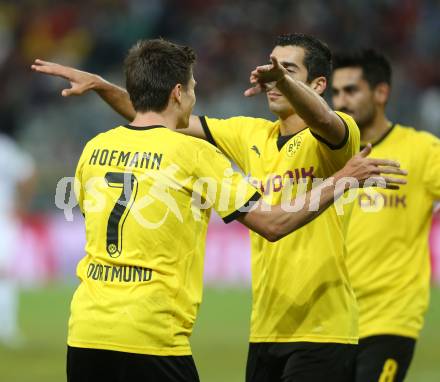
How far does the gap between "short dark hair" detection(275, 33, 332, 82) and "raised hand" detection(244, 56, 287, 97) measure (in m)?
0.77

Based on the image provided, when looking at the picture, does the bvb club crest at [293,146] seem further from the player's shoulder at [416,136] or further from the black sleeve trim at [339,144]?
the player's shoulder at [416,136]

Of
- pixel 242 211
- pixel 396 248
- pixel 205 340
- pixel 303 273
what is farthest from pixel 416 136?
pixel 205 340

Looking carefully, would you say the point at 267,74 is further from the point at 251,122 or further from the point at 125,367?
the point at 125,367

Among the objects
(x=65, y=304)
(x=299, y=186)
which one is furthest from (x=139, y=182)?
(x=65, y=304)

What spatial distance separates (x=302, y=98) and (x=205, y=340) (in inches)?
278

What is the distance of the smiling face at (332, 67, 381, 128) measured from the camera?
6773mm

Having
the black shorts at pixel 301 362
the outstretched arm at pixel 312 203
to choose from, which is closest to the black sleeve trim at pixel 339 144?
the outstretched arm at pixel 312 203

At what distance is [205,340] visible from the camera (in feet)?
37.1

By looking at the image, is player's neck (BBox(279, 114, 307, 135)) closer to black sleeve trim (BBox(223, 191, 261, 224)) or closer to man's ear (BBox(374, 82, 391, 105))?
black sleeve trim (BBox(223, 191, 261, 224))

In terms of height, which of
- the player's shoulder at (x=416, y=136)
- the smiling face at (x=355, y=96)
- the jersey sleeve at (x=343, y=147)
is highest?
the smiling face at (x=355, y=96)

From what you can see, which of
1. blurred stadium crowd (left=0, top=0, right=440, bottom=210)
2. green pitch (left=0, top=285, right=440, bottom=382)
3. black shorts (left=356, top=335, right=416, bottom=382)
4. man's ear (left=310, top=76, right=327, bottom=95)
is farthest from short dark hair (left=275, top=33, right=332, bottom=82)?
blurred stadium crowd (left=0, top=0, right=440, bottom=210)

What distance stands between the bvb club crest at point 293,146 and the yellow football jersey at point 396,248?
1281 millimetres

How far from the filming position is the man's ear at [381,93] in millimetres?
6934

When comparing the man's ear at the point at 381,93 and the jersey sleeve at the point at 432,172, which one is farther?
the man's ear at the point at 381,93
